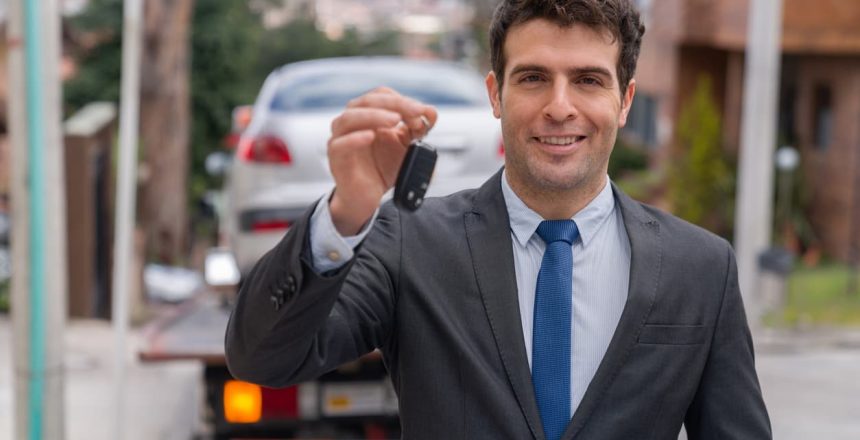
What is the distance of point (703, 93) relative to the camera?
18906mm

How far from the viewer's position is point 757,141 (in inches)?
491

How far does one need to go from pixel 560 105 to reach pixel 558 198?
0.61 feet

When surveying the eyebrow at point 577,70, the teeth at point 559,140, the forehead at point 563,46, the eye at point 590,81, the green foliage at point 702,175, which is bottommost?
the green foliage at point 702,175

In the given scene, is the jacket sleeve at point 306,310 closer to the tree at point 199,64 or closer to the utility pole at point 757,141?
the utility pole at point 757,141

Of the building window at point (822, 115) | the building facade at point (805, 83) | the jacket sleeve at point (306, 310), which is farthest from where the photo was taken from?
the building window at point (822, 115)

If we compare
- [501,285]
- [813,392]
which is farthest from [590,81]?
[813,392]

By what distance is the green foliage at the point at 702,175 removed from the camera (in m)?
18.8

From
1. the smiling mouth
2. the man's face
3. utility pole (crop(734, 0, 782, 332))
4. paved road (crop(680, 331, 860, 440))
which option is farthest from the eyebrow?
utility pole (crop(734, 0, 782, 332))

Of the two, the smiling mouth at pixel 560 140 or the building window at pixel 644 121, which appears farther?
the building window at pixel 644 121

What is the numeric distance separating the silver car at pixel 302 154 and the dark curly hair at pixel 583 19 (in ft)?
12.5

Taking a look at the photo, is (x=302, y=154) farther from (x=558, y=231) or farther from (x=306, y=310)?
(x=306, y=310)

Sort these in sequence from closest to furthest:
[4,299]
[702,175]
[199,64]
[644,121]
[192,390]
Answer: [192,390] → [4,299] → [702,175] → [644,121] → [199,64]

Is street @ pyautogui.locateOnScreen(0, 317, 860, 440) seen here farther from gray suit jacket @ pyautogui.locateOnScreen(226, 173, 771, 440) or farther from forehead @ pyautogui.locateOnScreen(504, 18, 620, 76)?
forehead @ pyautogui.locateOnScreen(504, 18, 620, 76)

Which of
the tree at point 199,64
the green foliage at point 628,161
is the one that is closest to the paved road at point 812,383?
the tree at point 199,64
